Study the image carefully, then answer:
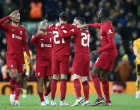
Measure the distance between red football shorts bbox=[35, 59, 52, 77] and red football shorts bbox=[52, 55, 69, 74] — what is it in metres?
0.84

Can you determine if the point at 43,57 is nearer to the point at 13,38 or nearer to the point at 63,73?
the point at 13,38

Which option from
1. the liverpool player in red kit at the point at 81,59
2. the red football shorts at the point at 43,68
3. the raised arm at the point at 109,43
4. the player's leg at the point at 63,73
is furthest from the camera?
the red football shorts at the point at 43,68

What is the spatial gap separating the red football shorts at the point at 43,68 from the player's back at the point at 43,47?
141 mm

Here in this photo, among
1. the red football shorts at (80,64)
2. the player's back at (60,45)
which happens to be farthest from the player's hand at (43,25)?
the red football shorts at (80,64)

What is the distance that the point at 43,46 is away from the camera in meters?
19.6

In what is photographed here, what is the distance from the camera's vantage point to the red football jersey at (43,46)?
768 inches

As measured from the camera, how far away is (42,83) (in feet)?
63.9

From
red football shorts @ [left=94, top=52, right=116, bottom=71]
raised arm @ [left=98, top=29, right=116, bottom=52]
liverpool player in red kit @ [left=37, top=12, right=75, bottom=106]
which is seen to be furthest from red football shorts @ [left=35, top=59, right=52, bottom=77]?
raised arm @ [left=98, top=29, right=116, bottom=52]

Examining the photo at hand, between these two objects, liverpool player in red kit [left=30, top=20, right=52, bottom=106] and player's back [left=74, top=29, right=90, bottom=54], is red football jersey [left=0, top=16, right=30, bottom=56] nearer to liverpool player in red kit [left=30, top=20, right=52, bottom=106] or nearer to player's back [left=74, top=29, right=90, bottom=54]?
liverpool player in red kit [left=30, top=20, right=52, bottom=106]

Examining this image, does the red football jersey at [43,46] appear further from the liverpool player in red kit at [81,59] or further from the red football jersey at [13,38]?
the liverpool player in red kit at [81,59]

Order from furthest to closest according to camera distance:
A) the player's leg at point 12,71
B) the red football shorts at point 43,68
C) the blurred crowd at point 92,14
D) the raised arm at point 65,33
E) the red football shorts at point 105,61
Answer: the blurred crowd at point 92,14
the red football shorts at point 43,68
the player's leg at point 12,71
the red football shorts at point 105,61
the raised arm at point 65,33

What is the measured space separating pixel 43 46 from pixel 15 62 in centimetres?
104

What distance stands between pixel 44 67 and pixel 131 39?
13.7 metres

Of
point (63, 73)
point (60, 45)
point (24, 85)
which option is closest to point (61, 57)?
point (60, 45)
